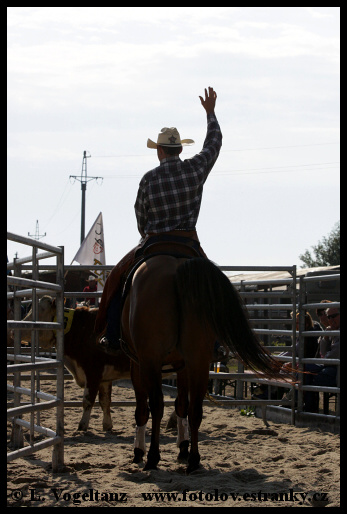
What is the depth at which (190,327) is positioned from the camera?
5551 millimetres

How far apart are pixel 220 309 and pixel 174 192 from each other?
1.20m

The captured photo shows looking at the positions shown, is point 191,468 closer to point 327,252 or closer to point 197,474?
point 197,474

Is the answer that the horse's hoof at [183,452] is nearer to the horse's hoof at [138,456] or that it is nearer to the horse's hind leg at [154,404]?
the horse's hoof at [138,456]

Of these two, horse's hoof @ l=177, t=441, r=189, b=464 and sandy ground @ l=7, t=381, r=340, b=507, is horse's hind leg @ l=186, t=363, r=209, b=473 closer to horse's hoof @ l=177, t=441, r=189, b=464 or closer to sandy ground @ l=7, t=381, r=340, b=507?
sandy ground @ l=7, t=381, r=340, b=507

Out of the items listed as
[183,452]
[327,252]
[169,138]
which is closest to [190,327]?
[183,452]

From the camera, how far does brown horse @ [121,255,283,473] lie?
556cm

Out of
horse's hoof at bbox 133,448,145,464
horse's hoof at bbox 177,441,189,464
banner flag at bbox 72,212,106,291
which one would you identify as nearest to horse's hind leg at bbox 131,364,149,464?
horse's hoof at bbox 133,448,145,464

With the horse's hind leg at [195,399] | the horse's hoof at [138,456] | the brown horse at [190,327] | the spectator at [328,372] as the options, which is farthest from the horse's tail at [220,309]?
the spectator at [328,372]

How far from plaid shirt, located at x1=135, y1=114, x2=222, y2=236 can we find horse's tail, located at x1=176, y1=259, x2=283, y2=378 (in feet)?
2.35

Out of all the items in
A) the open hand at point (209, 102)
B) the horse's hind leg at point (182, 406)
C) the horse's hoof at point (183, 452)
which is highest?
the open hand at point (209, 102)

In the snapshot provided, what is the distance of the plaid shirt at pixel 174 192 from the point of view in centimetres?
628

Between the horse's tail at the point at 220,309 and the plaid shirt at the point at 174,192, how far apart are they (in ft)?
2.35
